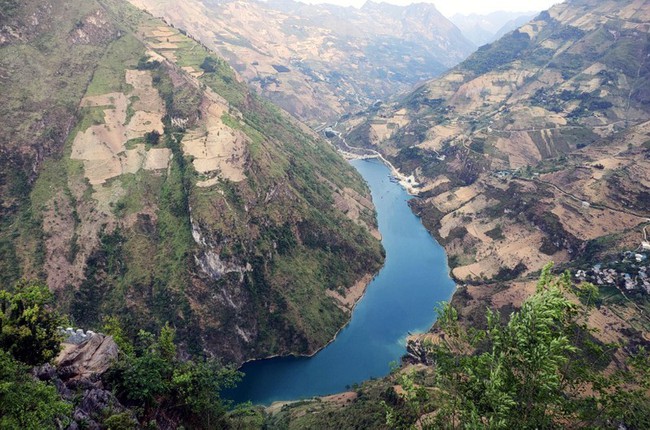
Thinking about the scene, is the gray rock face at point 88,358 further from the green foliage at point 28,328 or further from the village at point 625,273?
the village at point 625,273

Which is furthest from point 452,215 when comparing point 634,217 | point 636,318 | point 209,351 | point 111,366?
point 111,366

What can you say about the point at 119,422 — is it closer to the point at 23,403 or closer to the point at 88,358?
the point at 23,403

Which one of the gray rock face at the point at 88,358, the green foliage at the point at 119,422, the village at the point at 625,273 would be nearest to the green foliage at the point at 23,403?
the green foliage at the point at 119,422

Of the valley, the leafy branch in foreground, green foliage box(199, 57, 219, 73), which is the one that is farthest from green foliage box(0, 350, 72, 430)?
green foliage box(199, 57, 219, 73)

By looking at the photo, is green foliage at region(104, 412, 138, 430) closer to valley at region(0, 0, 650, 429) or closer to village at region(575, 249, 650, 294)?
valley at region(0, 0, 650, 429)

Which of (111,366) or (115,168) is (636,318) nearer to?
(111,366)
